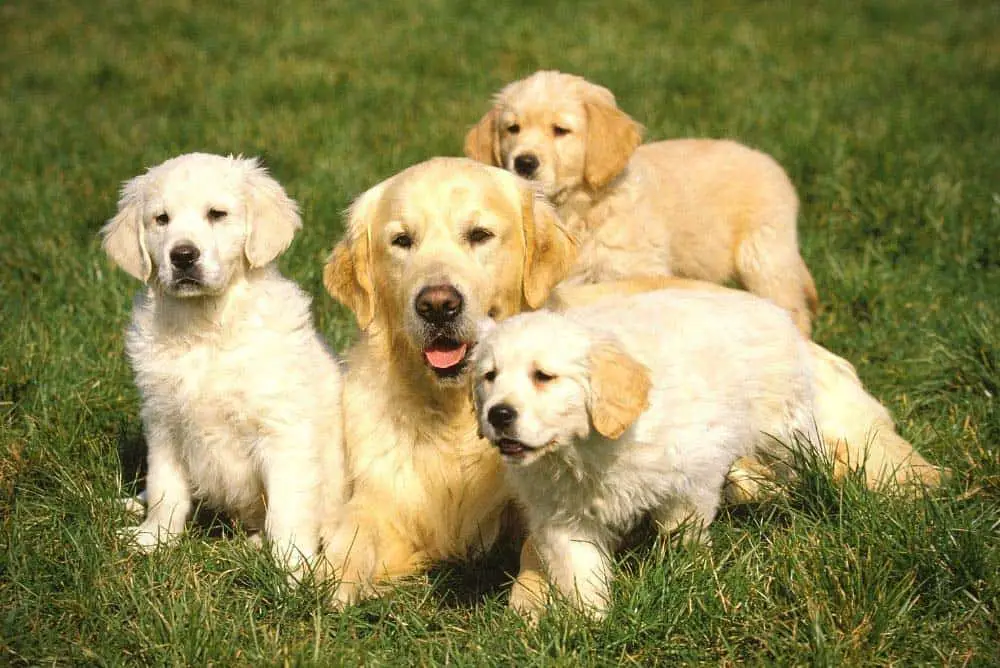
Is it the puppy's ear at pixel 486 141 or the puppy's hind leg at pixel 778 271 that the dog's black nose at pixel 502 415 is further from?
the puppy's ear at pixel 486 141

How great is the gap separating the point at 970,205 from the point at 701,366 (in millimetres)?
3697

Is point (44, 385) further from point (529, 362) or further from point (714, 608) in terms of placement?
point (714, 608)

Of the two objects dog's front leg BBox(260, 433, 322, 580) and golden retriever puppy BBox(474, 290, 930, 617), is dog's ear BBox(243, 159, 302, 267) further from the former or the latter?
golden retriever puppy BBox(474, 290, 930, 617)

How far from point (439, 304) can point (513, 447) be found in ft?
2.12

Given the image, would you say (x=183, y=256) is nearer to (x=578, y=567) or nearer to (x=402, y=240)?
(x=402, y=240)

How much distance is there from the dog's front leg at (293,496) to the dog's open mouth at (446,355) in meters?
0.50

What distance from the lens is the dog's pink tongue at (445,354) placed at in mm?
3447

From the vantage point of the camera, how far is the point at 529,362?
285 cm

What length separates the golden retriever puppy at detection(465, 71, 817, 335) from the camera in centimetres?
530

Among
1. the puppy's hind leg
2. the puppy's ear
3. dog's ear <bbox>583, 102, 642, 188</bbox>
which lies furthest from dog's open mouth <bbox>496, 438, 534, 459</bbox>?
the puppy's ear

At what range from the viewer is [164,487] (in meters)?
3.70

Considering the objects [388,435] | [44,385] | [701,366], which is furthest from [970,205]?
[44,385]

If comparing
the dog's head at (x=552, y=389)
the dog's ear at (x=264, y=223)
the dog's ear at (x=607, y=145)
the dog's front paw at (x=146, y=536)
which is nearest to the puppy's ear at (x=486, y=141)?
the dog's ear at (x=607, y=145)

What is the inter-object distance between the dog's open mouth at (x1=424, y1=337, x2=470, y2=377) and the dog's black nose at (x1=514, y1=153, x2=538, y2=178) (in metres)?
1.96
